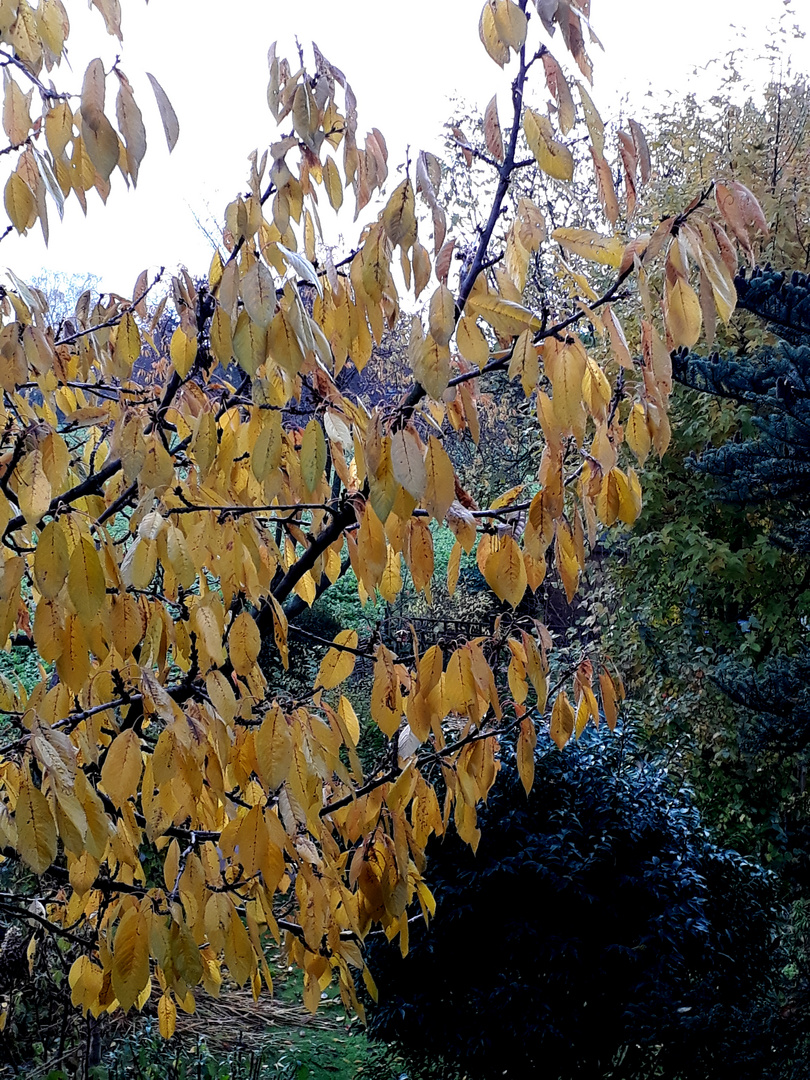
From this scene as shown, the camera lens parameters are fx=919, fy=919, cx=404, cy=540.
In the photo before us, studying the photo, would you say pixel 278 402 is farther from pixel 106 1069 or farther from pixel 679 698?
pixel 679 698

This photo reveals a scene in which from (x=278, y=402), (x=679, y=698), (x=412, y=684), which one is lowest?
(x=412, y=684)

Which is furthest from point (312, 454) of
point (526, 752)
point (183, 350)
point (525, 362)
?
point (526, 752)

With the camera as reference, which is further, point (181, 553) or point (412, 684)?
point (412, 684)

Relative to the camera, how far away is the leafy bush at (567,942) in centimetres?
313

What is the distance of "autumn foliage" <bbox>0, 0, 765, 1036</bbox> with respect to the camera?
1030 millimetres

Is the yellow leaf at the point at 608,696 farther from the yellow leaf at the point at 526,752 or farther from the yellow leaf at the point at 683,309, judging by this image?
the yellow leaf at the point at 683,309

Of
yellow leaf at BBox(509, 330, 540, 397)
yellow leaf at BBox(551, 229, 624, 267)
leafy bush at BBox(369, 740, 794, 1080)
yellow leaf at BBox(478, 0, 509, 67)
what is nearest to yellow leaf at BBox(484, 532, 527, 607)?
yellow leaf at BBox(509, 330, 540, 397)

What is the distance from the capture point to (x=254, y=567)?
4.51 feet

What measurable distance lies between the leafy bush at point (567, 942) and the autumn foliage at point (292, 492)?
5.41 ft

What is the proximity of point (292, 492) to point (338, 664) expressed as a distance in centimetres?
33

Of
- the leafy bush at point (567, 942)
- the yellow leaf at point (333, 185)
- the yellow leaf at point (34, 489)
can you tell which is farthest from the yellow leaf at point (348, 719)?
the leafy bush at point (567, 942)

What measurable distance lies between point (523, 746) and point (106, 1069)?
3.15m

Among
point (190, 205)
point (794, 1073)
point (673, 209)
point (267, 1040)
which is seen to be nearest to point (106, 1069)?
point (267, 1040)

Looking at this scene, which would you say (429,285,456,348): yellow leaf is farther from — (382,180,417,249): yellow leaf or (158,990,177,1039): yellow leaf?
(158,990,177,1039): yellow leaf
